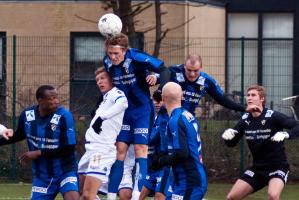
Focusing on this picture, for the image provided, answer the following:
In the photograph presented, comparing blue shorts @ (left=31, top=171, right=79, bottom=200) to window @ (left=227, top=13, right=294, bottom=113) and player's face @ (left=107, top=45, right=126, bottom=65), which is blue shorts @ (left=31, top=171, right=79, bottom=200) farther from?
window @ (left=227, top=13, right=294, bottom=113)

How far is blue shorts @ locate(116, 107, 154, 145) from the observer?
13469 mm

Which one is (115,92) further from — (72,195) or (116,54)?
(72,195)

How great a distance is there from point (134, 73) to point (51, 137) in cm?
186

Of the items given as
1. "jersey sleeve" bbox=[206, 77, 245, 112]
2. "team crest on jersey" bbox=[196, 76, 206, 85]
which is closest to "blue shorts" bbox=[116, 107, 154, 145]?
"team crest on jersey" bbox=[196, 76, 206, 85]

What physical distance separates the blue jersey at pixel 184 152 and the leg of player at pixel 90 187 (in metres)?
1.44

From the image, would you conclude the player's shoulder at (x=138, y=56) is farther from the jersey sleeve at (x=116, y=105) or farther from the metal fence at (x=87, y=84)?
the metal fence at (x=87, y=84)

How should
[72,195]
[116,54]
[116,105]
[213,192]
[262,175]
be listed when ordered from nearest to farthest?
[72,195] < [116,105] < [116,54] < [262,175] < [213,192]

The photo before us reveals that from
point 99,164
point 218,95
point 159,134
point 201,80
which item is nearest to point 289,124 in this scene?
point 218,95

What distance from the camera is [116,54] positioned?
13180mm

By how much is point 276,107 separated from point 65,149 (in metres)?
8.89

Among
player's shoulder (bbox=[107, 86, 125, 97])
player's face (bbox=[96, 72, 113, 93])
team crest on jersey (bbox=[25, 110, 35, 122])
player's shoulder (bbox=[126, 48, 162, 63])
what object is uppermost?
player's shoulder (bbox=[126, 48, 162, 63])

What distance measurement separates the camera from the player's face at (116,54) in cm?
1316

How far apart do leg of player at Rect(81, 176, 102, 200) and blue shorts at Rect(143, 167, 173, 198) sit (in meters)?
1.10

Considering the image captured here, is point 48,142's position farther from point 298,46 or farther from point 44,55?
point 298,46
